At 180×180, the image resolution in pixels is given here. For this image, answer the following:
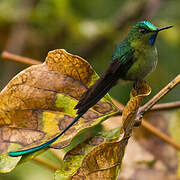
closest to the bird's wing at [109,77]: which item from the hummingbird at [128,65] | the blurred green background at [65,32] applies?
the hummingbird at [128,65]

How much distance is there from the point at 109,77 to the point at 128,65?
0.09 metres

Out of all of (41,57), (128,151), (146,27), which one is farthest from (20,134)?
(41,57)

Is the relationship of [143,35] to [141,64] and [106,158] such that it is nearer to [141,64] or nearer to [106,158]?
[141,64]

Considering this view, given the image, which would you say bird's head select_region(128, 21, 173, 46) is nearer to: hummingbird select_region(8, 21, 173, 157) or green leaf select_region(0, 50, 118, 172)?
hummingbird select_region(8, 21, 173, 157)

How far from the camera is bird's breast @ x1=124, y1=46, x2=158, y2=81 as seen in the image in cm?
106

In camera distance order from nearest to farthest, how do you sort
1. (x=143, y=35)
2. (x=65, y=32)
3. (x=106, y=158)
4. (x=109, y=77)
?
1. (x=106, y=158)
2. (x=109, y=77)
3. (x=143, y=35)
4. (x=65, y=32)

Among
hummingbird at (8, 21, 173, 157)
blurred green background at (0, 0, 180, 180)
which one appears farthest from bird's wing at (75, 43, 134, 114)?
blurred green background at (0, 0, 180, 180)

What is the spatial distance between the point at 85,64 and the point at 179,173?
66 centimetres

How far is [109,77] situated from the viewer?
Result: 1.00m

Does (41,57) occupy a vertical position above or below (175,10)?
below

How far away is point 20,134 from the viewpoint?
1013 mm

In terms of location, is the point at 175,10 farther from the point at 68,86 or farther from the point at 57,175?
the point at 57,175

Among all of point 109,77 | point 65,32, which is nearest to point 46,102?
point 109,77

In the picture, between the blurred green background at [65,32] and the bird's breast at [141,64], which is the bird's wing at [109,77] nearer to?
the bird's breast at [141,64]
